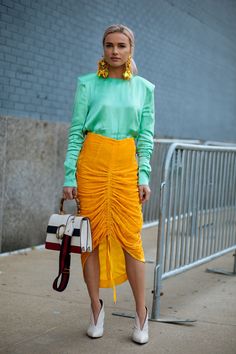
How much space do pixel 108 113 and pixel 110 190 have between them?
48 cm

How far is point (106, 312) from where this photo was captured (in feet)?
17.3

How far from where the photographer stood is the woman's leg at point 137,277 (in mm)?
4516

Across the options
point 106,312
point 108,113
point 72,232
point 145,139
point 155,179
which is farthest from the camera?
point 155,179

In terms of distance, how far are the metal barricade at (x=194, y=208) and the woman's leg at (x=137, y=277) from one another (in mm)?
537

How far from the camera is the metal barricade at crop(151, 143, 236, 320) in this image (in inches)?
205

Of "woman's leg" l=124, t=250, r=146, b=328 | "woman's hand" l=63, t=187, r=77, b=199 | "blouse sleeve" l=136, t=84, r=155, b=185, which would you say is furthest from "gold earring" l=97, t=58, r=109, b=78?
"woman's leg" l=124, t=250, r=146, b=328

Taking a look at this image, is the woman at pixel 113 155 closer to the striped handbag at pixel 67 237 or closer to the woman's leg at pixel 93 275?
the woman's leg at pixel 93 275

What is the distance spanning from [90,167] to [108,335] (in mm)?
1125

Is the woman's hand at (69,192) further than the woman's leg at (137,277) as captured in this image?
No

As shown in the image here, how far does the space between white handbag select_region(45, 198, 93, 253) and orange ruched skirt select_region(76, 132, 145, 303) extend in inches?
6.1

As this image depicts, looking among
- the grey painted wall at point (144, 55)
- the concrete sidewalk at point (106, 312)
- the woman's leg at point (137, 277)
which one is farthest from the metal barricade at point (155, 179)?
the woman's leg at point (137, 277)

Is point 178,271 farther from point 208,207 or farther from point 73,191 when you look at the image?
point 73,191

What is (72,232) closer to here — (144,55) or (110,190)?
(110,190)

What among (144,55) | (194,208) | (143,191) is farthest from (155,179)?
(143,191)
